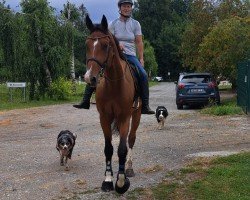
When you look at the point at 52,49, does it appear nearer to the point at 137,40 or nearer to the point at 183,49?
the point at 183,49

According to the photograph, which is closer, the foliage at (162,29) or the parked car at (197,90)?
the parked car at (197,90)

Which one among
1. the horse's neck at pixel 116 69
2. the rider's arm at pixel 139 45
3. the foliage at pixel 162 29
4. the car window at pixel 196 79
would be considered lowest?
the car window at pixel 196 79

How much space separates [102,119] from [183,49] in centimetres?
3146

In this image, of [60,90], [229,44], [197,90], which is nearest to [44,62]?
[60,90]

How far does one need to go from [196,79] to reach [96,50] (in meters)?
18.7

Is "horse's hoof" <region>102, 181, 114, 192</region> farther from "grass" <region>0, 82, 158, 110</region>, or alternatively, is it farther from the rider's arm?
"grass" <region>0, 82, 158, 110</region>

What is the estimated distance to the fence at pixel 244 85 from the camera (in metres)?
18.6

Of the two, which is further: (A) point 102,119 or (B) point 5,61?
(B) point 5,61

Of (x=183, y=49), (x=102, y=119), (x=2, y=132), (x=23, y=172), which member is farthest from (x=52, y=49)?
(x=102, y=119)

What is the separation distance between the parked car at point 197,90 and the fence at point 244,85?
8.23 ft

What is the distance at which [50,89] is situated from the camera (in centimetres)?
3188

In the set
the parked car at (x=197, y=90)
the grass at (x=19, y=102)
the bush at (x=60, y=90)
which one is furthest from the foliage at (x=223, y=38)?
the grass at (x=19, y=102)

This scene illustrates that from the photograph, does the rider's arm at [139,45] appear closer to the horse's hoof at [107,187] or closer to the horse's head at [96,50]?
the horse's head at [96,50]

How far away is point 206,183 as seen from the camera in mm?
7559
